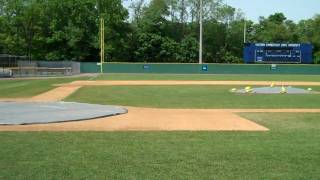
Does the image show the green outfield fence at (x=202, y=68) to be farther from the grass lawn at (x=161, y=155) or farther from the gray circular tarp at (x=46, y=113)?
the grass lawn at (x=161, y=155)

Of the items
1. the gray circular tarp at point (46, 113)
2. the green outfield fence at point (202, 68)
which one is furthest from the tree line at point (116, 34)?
the gray circular tarp at point (46, 113)

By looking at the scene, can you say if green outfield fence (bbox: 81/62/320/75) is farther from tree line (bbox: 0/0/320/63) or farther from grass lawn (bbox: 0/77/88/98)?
grass lawn (bbox: 0/77/88/98)

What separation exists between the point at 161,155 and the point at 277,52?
5600 cm

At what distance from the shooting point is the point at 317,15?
320 ft

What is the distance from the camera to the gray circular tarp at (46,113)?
1382cm

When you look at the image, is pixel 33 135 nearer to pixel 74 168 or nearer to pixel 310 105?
pixel 74 168

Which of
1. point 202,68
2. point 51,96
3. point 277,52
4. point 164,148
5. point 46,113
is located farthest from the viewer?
point 202,68

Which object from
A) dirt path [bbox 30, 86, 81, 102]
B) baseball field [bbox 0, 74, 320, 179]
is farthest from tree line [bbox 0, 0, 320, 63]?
baseball field [bbox 0, 74, 320, 179]

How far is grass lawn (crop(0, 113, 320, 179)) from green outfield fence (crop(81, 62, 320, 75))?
184 ft

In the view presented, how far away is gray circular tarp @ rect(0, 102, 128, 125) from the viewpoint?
13.8m

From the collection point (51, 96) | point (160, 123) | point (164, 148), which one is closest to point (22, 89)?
point (51, 96)

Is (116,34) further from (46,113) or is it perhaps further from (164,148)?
(164,148)

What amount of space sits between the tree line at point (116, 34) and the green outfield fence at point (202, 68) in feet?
34.0

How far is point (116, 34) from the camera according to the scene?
82.4 m
